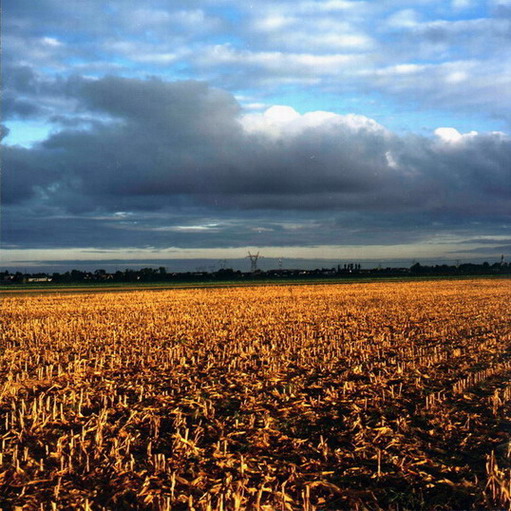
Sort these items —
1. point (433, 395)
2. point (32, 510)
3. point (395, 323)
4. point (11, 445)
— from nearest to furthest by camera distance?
point (32, 510), point (11, 445), point (433, 395), point (395, 323)

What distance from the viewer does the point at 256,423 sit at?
912 cm

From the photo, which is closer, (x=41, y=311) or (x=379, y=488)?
(x=379, y=488)

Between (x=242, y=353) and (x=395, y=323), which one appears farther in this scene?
(x=395, y=323)

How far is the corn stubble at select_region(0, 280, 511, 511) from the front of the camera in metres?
6.62

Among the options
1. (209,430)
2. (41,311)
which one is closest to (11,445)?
(209,430)

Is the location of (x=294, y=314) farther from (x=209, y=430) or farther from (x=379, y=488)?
(x=379, y=488)

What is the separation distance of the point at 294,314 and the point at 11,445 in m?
20.8

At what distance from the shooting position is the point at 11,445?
27.2 feet

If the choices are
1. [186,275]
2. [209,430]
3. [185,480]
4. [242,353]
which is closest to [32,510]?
[185,480]

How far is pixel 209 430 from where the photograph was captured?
28.9 ft

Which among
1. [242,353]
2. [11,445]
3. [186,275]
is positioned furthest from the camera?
[186,275]

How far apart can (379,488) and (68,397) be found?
24.1ft

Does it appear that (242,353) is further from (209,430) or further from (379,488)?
(379,488)

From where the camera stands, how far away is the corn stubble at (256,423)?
6.62m
